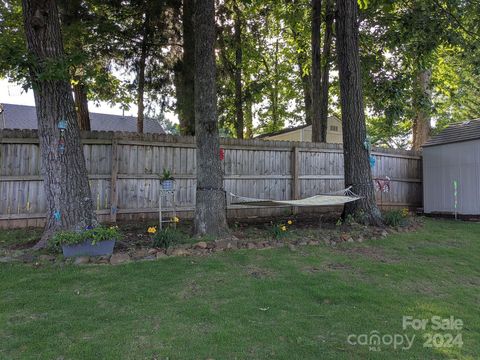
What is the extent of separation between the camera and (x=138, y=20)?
898cm

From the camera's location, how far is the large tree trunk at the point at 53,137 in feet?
15.6

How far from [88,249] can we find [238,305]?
2.19 meters

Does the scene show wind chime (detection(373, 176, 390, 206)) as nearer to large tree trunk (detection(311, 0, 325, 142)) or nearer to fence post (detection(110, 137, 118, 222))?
large tree trunk (detection(311, 0, 325, 142))

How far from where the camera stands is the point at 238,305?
10.6 feet

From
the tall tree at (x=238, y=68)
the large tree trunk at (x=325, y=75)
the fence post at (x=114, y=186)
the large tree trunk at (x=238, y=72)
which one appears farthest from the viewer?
the large tree trunk at (x=238, y=72)

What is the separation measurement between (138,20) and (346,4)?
195 inches

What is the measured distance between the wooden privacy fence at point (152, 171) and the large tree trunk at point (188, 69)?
4.62 feet

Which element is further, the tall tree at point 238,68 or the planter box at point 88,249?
the tall tree at point 238,68

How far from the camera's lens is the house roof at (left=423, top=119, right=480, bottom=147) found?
9.15 meters

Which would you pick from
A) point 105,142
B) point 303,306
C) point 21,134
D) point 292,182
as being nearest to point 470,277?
Answer: point 303,306

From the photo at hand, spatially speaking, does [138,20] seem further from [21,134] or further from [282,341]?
[282,341]

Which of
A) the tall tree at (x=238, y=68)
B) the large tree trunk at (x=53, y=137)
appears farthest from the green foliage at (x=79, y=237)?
the tall tree at (x=238, y=68)

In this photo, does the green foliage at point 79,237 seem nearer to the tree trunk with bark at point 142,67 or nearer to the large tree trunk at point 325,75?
the tree trunk with bark at point 142,67

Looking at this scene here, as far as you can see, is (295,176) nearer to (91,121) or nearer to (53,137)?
(53,137)
